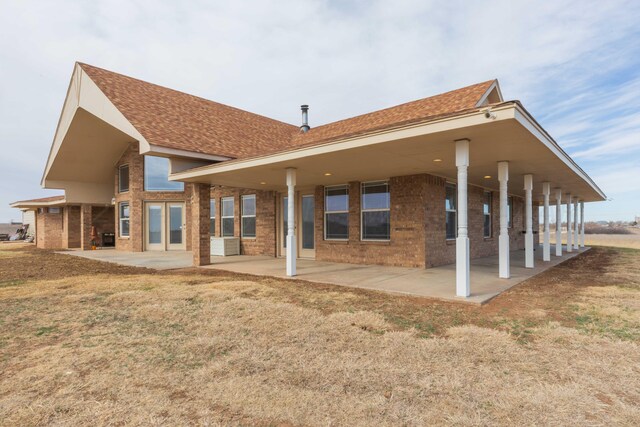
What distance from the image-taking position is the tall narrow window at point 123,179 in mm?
17656

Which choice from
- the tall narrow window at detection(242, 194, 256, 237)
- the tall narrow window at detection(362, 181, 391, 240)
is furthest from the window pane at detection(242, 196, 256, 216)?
the tall narrow window at detection(362, 181, 391, 240)

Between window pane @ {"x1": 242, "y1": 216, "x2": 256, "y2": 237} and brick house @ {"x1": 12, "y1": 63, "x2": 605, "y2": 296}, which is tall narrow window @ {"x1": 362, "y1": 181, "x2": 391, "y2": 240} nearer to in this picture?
brick house @ {"x1": 12, "y1": 63, "x2": 605, "y2": 296}

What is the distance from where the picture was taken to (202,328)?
449 centimetres

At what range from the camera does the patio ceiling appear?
5.40 m

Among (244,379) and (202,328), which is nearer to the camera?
(244,379)

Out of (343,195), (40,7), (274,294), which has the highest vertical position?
(40,7)

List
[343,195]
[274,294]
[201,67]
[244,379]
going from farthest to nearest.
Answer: [201,67] < [343,195] < [274,294] < [244,379]

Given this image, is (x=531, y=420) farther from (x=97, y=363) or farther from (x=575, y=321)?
(x=97, y=363)

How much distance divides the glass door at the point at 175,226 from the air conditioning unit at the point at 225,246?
130 inches

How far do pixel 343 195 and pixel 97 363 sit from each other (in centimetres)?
910

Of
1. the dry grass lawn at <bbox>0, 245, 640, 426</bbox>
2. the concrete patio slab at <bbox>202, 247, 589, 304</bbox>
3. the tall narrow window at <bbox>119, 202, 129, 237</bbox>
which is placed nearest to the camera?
the dry grass lawn at <bbox>0, 245, 640, 426</bbox>

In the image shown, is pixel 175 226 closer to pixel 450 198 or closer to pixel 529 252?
pixel 450 198

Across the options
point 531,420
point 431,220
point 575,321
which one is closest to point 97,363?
point 531,420

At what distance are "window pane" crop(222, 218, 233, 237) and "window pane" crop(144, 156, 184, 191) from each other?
326cm
